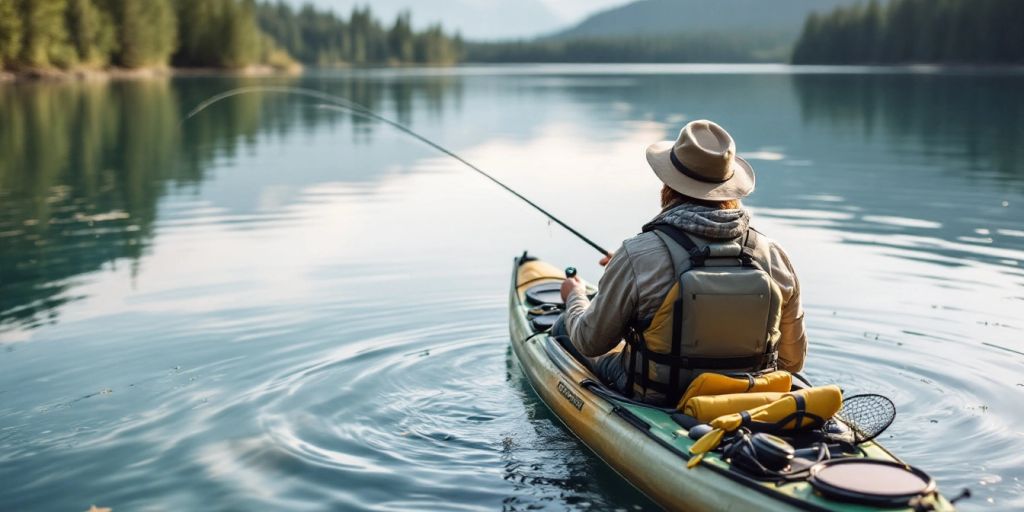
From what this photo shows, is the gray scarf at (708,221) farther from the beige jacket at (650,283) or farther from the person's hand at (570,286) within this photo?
the person's hand at (570,286)

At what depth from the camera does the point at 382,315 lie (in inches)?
407

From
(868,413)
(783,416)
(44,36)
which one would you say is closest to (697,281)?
(783,416)

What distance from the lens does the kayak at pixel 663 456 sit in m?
4.71

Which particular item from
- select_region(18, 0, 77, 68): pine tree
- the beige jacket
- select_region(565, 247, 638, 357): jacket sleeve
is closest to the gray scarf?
the beige jacket

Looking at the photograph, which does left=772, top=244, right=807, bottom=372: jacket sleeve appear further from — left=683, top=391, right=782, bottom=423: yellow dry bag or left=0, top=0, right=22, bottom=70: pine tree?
left=0, top=0, right=22, bottom=70: pine tree

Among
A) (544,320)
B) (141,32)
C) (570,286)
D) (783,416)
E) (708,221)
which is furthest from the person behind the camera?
(141,32)

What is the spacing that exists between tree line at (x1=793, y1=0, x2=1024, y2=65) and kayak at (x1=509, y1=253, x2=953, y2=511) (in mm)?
98067

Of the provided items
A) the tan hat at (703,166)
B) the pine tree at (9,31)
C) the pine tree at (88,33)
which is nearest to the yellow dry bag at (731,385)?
the tan hat at (703,166)

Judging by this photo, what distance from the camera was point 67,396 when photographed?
800 cm

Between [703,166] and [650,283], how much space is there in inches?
28.7

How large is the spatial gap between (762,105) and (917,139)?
18.1m

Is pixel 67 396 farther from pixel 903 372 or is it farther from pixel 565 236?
pixel 565 236

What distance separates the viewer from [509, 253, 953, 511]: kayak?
4.71 m

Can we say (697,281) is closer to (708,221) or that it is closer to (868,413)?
(708,221)
